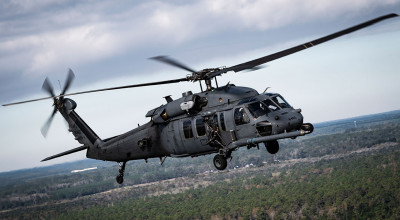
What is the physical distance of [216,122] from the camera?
23719mm

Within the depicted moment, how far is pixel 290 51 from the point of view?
2045 cm

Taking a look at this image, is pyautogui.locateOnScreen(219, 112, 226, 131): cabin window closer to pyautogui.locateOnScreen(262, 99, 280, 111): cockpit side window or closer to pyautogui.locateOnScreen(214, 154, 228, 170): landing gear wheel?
pyautogui.locateOnScreen(214, 154, 228, 170): landing gear wheel

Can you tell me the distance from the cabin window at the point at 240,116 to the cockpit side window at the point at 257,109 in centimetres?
35

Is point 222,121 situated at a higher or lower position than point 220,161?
higher

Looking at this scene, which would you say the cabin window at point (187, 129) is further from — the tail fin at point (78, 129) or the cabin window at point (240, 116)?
the tail fin at point (78, 129)

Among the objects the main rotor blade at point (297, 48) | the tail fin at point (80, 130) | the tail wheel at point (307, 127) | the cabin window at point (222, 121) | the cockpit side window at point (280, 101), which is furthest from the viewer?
the tail fin at point (80, 130)

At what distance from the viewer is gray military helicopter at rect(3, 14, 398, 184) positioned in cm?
2181

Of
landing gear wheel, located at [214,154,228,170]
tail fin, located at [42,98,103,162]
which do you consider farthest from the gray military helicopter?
tail fin, located at [42,98,103,162]

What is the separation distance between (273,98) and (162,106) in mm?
6984

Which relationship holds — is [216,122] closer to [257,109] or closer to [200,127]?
[200,127]

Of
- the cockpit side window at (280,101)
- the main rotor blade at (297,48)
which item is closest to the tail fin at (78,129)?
the main rotor blade at (297,48)

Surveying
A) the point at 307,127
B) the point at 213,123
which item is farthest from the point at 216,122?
the point at 307,127

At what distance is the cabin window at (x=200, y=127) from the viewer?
2414 centimetres

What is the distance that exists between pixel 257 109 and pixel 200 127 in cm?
339
